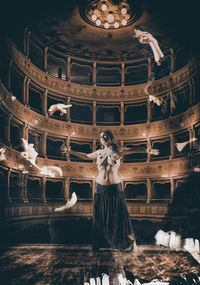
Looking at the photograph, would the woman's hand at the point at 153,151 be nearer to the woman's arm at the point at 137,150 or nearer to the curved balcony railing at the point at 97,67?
the woman's arm at the point at 137,150

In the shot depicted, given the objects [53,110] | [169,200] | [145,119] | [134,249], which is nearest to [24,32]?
[53,110]

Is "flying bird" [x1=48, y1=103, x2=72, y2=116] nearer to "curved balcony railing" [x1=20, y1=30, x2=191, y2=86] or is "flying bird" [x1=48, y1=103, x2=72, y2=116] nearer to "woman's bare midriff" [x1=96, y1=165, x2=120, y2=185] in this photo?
"curved balcony railing" [x1=20, y1=30, x2=191, y2=86]

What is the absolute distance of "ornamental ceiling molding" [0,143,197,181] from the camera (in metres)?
4.24

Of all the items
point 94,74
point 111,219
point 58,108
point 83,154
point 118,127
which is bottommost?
point 111,219

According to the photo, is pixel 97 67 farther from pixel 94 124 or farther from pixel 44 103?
pixel 44 103

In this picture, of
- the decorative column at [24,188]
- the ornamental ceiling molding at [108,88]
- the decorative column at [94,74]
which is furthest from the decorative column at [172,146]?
the decorative column at [24,188]

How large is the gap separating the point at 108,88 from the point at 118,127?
79 centimetres

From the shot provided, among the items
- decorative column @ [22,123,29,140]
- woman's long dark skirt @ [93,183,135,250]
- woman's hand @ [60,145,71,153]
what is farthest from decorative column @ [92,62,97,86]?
woman's long dark skirt @ [93,183,135,250]

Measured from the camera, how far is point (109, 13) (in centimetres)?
441

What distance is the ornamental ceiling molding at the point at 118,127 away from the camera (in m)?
4.33

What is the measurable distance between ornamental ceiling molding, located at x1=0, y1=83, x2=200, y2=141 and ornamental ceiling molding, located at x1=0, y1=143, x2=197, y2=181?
48cm

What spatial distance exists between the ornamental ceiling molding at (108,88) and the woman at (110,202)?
2.65 ft

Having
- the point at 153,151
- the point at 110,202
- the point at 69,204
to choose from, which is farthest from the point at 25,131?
the point at 153,151

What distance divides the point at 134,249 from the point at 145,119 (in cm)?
226
